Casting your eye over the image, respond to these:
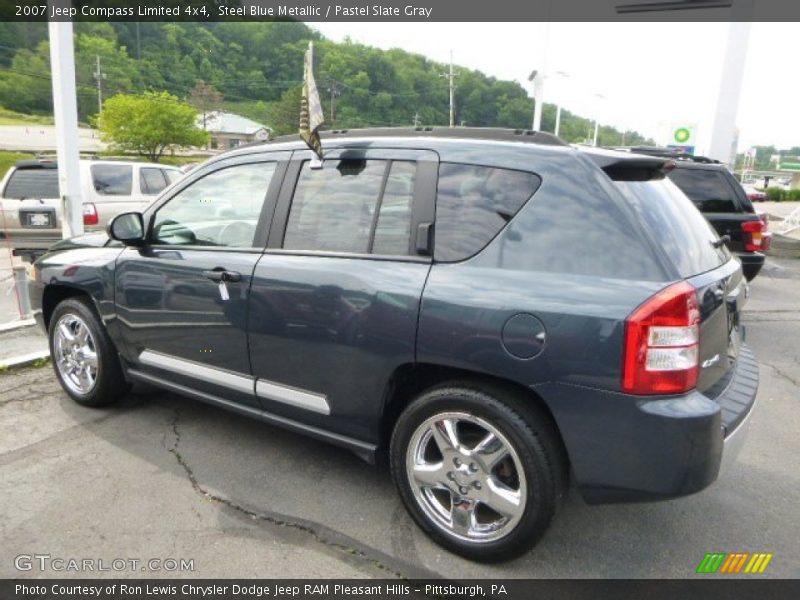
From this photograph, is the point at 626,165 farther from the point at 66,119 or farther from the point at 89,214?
the point at 89,214

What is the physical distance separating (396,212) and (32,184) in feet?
30.1

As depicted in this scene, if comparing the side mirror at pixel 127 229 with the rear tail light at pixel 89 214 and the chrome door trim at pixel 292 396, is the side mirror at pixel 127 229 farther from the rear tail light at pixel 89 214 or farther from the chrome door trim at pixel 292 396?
the rear tail light at pixel 89 214

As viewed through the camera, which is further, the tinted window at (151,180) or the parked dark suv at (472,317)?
the tinted window at (151,180)

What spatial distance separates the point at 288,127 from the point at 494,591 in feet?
230

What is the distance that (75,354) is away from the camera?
13.2 feet

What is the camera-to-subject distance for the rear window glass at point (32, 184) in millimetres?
9336

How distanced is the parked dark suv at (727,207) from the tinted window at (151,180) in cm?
923

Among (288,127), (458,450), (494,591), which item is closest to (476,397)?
(458,450)

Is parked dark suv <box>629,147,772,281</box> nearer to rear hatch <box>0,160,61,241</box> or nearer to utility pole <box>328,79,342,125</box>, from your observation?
rear hatch <box>0,160,61,241</box>

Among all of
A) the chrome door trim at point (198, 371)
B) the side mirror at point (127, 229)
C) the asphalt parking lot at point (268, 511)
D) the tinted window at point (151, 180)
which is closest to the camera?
the asphalt parking lot at point (268, 511)

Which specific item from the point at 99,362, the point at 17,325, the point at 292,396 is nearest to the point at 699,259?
the point at 292,396

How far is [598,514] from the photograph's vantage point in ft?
9.49

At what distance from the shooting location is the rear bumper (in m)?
2.10

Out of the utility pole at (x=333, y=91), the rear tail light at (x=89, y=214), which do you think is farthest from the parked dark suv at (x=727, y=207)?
the utility pole at (x=333, y=91)
